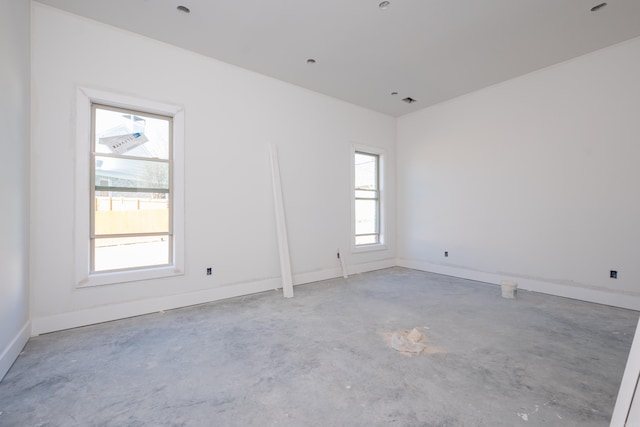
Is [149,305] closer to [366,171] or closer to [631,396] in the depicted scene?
[631,396]

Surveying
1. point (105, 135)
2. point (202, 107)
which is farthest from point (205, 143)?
point (105, 135)

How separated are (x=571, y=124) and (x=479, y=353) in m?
3.65

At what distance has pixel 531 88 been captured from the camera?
428 cm

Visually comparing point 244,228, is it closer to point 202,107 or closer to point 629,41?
point 202,107

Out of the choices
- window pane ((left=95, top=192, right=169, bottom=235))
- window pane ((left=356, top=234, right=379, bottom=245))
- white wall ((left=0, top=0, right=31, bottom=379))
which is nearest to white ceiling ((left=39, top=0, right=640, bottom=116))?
white wall ((left=0, top=0, right=31, bottom=379))

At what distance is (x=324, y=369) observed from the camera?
2.14m

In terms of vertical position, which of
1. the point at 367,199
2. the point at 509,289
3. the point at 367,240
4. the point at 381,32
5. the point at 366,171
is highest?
the point at 381,32

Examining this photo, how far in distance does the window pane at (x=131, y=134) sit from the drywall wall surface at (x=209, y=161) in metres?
0.26

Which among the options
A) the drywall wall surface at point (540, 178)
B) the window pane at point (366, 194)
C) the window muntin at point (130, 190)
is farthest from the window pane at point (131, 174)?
the drywall wall surface at point (540, 178)

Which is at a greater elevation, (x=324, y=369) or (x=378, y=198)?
(x=378, y=198)

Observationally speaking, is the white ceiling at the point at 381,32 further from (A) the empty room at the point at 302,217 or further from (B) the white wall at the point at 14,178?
(B) the white wall at the point at 14,178

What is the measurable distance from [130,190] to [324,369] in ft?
9.88

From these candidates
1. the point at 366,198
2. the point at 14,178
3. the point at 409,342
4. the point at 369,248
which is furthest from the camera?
the point at 366,198

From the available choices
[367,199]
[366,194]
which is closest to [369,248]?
[367,199]
